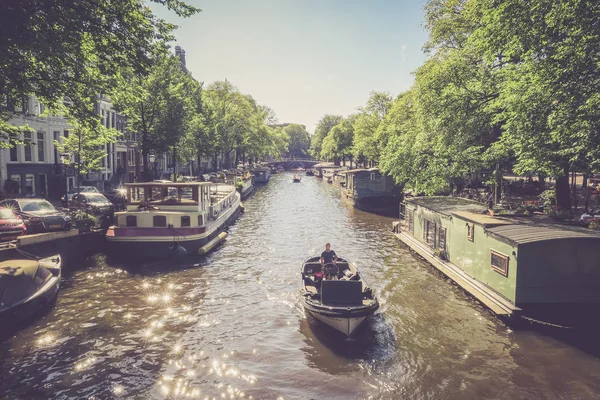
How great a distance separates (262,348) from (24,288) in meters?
9.19

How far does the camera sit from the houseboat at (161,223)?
23344mm

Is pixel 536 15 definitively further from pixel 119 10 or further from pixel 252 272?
pixel 252 272

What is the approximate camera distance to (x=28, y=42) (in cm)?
1205

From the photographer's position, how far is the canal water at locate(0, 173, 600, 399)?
11.2 meters

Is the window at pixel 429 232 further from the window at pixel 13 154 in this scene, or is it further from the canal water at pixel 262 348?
the window at pixel 13 154

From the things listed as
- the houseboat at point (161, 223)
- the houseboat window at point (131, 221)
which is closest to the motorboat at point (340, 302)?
the houseboat at point (161, 223)

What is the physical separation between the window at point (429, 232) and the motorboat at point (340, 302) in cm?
951

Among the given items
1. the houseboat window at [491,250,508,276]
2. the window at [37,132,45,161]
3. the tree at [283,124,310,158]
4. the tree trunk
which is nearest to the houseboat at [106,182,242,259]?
the houseboat window at [491,250,508,276]

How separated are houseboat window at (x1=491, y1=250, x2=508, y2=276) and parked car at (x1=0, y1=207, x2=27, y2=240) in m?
22.2

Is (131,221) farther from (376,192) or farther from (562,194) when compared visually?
(376,192)

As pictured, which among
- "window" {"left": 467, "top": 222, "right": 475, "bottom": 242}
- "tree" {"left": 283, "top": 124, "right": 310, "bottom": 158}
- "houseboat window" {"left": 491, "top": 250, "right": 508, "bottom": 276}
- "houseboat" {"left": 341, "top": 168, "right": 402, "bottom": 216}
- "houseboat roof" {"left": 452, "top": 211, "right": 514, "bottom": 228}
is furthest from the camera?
"tree" {"left": 283, "top": 124, "right": 310, "bottom": 158}

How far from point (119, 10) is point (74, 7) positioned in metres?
1.74

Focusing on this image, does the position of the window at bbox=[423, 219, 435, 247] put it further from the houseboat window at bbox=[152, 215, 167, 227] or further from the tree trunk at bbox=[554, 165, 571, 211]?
the houseboat window at bbox=[152, 215, 167, 227]

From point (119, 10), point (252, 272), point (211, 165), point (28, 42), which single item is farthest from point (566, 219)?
point (211, 165)
